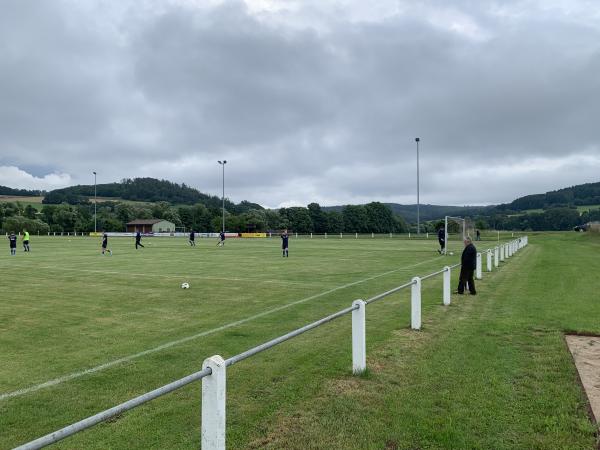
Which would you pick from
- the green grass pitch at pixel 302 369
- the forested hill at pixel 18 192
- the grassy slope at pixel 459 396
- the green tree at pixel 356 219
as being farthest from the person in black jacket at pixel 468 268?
the forested hill at pixel 18 192

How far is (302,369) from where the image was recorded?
21.2ft

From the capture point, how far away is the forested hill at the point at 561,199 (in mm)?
162750

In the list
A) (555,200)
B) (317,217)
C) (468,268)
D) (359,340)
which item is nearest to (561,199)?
(555,200)

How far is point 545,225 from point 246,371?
143857 mm

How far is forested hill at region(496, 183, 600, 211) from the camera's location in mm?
162750

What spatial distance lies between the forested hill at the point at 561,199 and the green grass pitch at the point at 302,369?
174247 mm

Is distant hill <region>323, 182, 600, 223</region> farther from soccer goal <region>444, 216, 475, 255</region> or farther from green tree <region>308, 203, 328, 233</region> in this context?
soccer goal <region>444, 216, 475, 255</region>

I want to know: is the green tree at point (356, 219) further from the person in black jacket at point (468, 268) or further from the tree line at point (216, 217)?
the person in black jacket at point (468, 268)

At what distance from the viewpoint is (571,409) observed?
16.6 ft

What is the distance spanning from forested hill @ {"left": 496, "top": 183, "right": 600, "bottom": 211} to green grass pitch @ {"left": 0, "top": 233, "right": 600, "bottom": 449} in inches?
6860

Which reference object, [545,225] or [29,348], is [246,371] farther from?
[545,225]

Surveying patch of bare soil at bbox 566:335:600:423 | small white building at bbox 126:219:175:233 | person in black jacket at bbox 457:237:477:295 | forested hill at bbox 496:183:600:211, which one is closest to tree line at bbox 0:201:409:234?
small white building at bbox 126:219:175:233

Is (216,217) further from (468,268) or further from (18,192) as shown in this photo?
(468,268)

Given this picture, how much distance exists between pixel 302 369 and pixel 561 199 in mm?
187875
